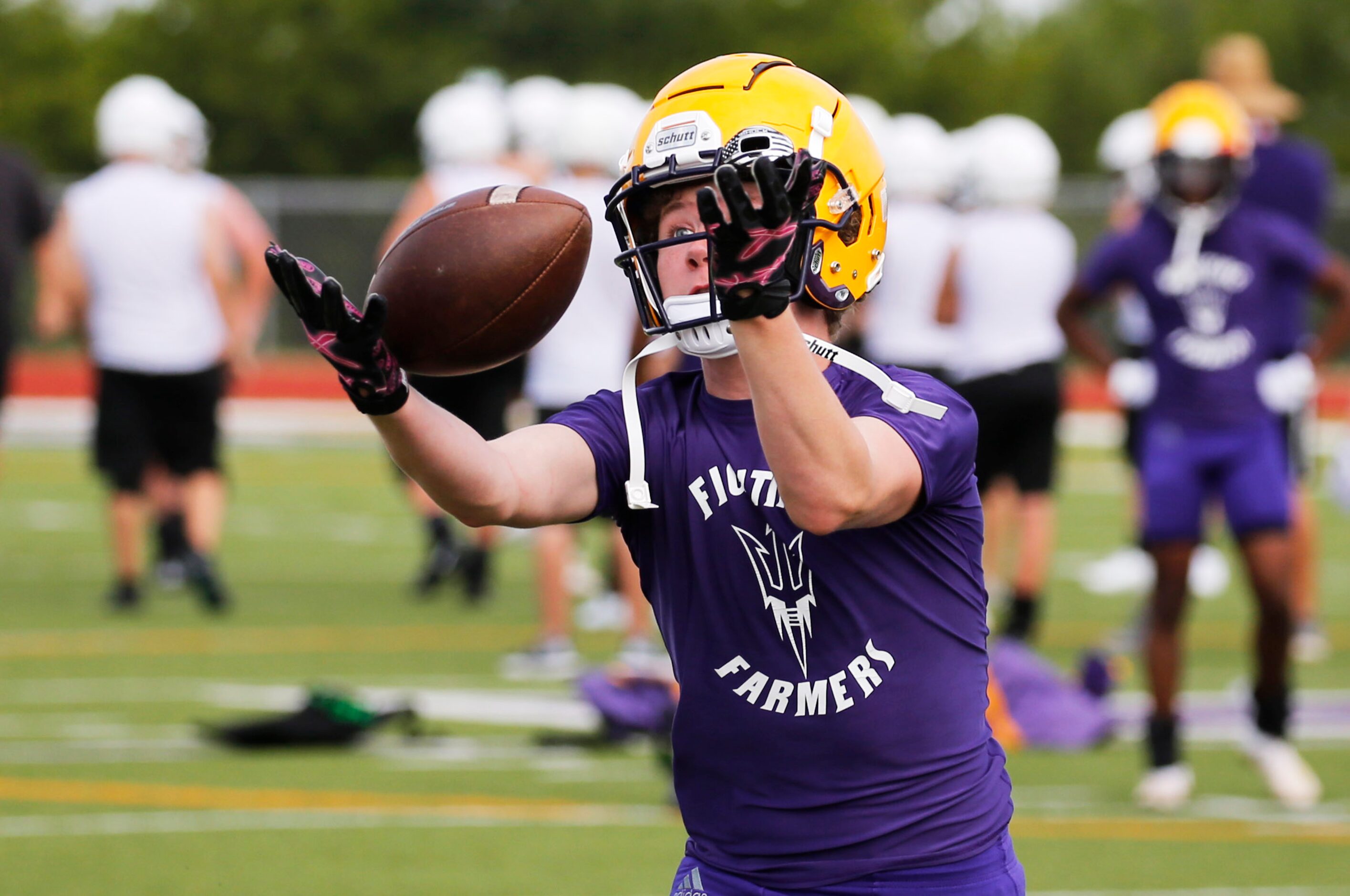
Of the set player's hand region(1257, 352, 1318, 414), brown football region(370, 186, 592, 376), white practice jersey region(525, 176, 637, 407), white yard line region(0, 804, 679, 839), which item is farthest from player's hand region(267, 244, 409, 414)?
white practice jersey region(525, 176, 637, 407)

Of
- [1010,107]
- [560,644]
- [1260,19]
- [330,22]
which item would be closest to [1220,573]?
→ [560,644]

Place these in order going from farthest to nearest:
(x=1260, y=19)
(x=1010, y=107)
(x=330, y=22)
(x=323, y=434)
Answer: (x=1260, y=19) < (x=1010, y=107) < (x=330, y=22) < (x=323, y=434)

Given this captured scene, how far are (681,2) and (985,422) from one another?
29113 mm

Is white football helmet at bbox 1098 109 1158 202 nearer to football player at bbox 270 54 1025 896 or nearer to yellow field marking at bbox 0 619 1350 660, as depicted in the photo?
yellow field marking at bbox 0 619 1350 660

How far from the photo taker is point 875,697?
276 cm

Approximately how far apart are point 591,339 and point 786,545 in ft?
17.8

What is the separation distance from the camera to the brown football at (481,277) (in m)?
2.74

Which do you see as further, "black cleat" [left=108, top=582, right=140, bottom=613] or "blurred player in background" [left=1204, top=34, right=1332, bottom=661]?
"black cleat" [left=108, top=582, right=140, bottom=613]

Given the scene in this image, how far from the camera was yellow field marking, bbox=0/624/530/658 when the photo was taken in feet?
27.3

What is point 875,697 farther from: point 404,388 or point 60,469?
point 60,469

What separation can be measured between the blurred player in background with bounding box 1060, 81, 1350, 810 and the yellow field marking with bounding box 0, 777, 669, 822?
1729mm

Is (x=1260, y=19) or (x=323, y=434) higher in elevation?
(x=1260, y=19)

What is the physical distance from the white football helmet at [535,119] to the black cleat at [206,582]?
2.72 m

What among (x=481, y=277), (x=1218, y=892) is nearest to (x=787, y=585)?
(x=481, y=277)
